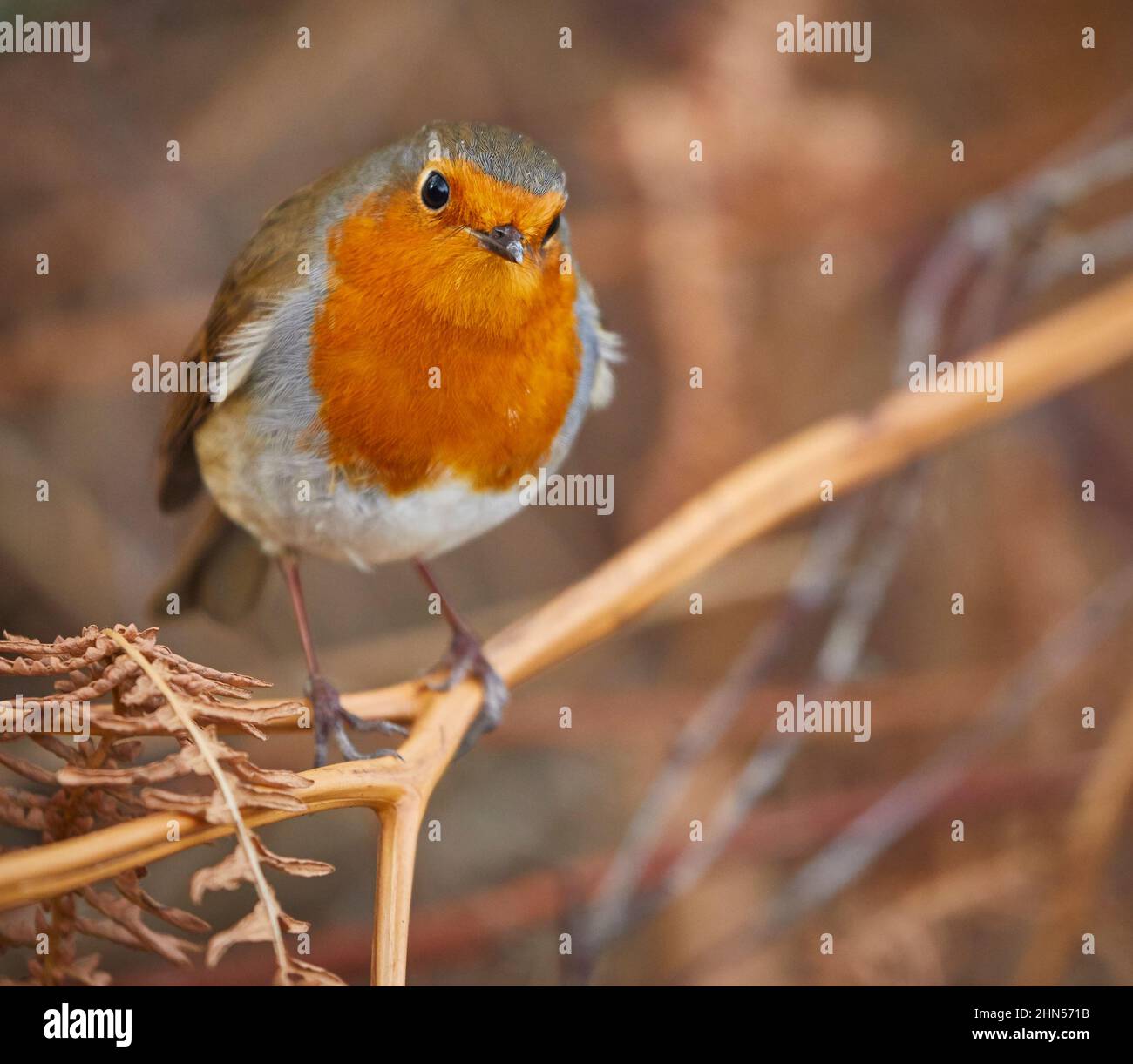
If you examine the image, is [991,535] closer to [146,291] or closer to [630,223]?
[630,223]

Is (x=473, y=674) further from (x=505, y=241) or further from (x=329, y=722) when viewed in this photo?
(x=505, y=241)

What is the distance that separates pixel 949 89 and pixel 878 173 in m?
0.55

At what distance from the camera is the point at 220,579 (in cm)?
236

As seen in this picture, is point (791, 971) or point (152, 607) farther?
point (791, 971)

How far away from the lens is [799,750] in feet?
10.0

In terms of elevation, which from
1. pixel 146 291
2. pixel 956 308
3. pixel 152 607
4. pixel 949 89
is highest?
pixel 949 89

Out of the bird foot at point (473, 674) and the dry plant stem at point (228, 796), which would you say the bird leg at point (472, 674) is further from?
the dry plant stem at point (228, 796)

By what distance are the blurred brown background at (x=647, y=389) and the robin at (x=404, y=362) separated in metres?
0.92

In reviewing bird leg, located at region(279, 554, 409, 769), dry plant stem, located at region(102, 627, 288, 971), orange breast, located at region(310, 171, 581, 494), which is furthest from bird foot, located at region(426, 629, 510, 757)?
dry plant stem, located at region(102, 627, 288, 971)

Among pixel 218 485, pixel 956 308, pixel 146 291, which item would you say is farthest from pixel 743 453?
pixel 146 291

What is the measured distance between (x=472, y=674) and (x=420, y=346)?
1.69 feet

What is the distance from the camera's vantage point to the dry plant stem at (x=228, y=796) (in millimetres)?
944

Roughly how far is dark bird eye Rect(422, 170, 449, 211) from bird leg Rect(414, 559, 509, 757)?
2.29 ft

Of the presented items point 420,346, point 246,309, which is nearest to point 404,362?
point 420,346
